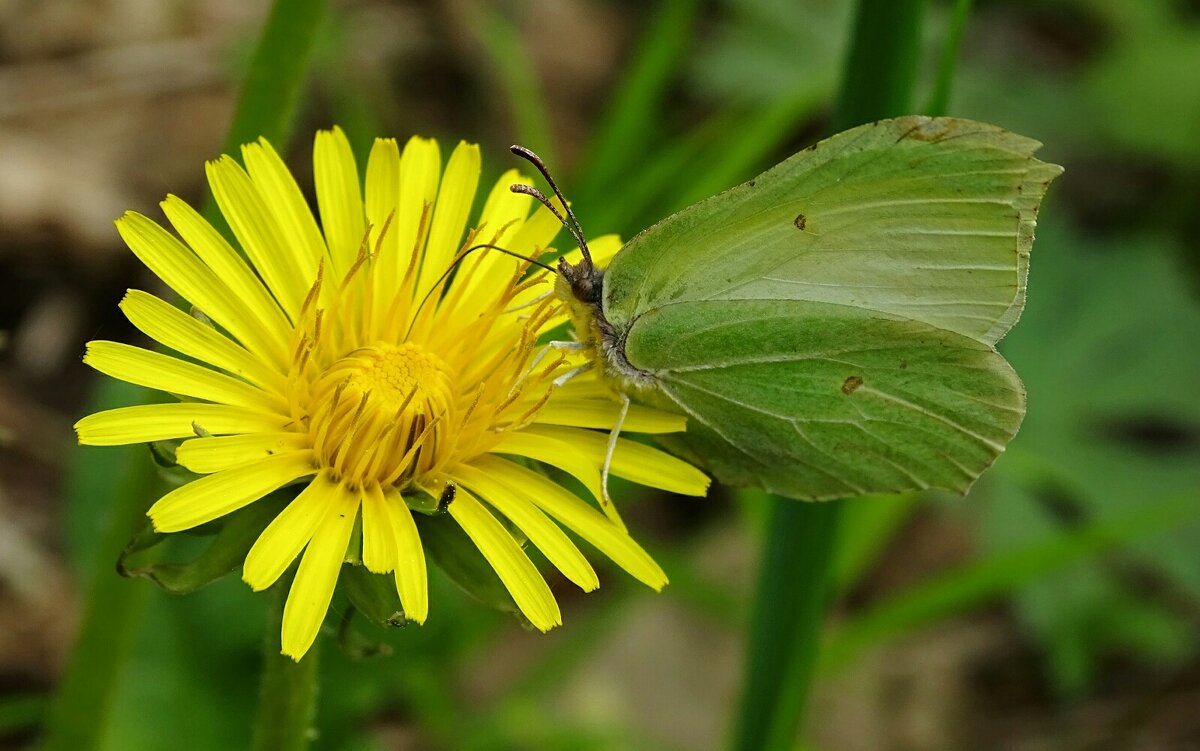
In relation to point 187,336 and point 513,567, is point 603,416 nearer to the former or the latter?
point 513,567

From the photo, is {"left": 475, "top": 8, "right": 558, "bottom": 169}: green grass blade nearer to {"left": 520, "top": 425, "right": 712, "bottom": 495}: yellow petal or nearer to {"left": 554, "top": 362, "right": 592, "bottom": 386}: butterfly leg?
{"left": 554, "top": 362, "right": 592, "bottom": 386}: butterfly leg

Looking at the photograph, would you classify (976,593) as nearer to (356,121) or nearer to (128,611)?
(128,611)

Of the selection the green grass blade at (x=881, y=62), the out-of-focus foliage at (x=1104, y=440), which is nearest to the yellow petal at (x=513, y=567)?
the green grass blade at (x=881, y=62)

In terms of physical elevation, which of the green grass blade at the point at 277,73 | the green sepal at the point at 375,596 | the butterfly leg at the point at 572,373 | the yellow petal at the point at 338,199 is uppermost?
the green grass blade at the point at 277,73

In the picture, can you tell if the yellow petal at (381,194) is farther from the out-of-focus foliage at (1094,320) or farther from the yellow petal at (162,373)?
the out-of-focus foliage at (1094,320)

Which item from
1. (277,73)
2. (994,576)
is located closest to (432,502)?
(277,73)
